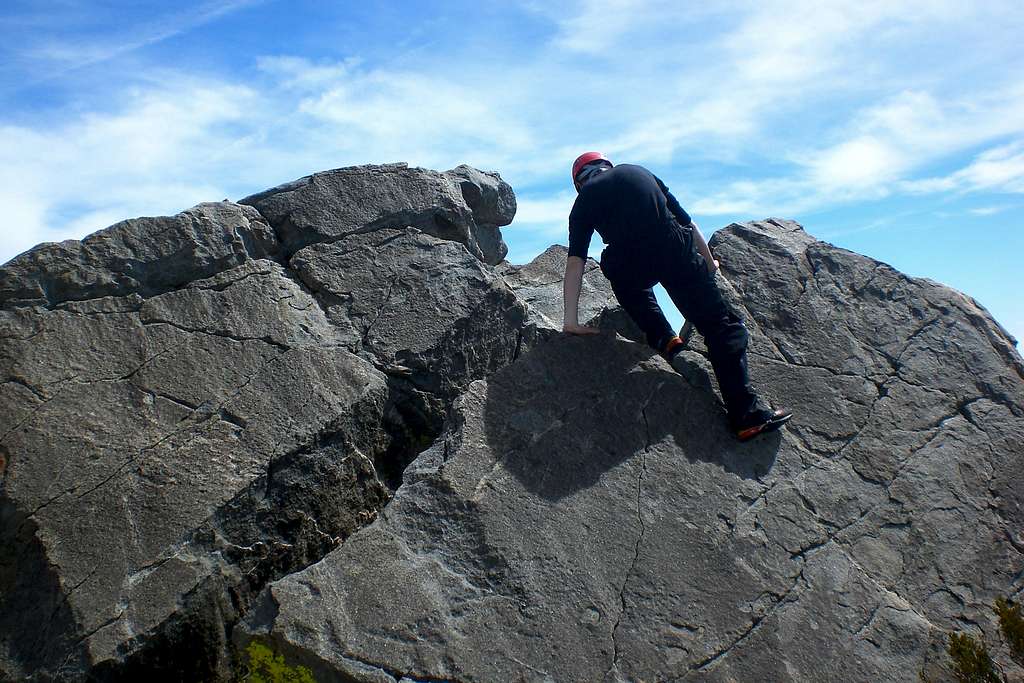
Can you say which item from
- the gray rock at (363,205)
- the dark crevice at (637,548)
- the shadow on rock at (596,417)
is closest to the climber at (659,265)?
the shadow on rock at (596,417)

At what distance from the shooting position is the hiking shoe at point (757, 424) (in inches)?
181

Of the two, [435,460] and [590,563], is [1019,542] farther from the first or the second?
[435,460]

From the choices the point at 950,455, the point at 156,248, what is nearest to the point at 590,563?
the point at 950,455

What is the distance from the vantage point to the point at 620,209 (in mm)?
4832

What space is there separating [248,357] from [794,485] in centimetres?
296

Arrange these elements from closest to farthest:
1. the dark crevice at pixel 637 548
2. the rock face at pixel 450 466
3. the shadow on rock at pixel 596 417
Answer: the dark crevice at pixel 637 548 → the rock face at pixel 450 466 → the shadow on rock at pixel 596 417

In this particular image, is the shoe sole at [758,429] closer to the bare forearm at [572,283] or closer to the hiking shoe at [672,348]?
the hiking shoe at [672,348]

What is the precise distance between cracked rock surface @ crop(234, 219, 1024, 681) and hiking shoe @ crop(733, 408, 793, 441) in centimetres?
6

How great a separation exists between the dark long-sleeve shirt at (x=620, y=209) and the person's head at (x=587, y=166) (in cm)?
24

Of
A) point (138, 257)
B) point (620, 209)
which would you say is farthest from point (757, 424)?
point (138, 257)

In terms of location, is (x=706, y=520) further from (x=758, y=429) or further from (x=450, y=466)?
(x=450, y=466)

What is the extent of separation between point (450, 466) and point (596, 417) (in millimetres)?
841

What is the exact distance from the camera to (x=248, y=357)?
490cm

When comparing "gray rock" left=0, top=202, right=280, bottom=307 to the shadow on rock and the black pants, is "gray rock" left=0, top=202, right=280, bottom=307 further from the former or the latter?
the black pants
